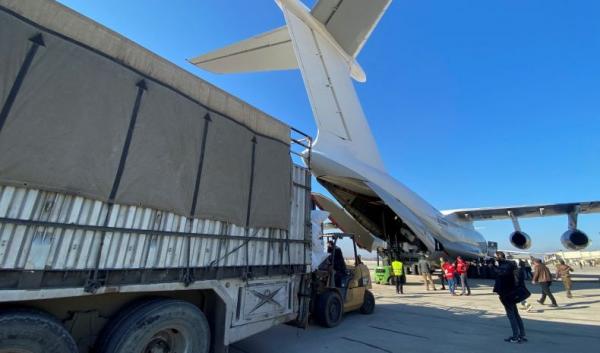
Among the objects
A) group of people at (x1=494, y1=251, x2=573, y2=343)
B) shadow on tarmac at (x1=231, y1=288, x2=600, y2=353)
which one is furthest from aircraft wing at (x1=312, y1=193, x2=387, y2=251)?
group of people at (x1=494, y1=251, x2=573, y2=343)

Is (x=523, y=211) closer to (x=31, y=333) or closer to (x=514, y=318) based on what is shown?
(x=514, y=318)

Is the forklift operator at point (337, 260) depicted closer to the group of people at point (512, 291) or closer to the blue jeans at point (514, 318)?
the group of people at point (512, 291)

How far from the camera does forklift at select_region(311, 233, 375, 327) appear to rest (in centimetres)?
680

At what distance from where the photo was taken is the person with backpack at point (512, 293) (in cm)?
592

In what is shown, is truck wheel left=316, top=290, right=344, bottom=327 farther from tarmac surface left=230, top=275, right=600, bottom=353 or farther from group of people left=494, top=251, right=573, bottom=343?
group of people left=494, top=251, right=573, bottom=343

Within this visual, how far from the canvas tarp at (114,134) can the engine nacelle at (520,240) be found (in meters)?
19.3

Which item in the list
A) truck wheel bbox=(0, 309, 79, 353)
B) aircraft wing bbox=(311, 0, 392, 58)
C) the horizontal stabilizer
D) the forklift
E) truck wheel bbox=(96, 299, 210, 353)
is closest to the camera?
truck wheel bbox=(0, 309, 79, 353)

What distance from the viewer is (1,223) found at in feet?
8.25

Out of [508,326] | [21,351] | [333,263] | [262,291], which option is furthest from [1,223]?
[508,326]

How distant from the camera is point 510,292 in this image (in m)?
6.06

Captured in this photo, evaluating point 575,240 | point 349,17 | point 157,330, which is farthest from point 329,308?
point 575,240

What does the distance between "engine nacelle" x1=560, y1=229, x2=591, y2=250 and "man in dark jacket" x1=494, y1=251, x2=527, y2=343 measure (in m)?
13.6

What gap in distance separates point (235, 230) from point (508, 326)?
23.4 feet

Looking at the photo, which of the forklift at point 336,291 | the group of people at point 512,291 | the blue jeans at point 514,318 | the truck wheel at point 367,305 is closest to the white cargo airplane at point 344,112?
the forklift at point 336,291
